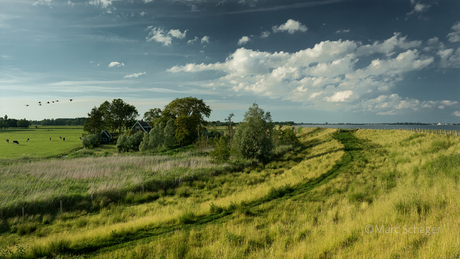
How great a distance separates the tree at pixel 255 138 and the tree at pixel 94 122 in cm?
5971

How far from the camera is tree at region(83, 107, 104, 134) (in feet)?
227

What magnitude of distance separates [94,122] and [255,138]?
63004mm

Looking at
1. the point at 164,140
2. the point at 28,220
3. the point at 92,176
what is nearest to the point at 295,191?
the point at 28,220

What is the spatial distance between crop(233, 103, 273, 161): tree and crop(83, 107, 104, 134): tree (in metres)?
59.7

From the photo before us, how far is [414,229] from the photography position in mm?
6547

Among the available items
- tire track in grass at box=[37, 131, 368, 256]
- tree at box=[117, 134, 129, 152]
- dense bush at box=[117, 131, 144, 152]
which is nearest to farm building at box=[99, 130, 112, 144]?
dense bush at box=[117, 131, 144, 152]

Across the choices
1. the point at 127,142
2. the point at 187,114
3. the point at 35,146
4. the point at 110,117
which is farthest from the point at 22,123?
the point at 187,114

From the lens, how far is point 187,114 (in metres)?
64.6

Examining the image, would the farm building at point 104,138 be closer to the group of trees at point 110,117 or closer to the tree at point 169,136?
the group of trees at point 110,117

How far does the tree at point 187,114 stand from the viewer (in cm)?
5509

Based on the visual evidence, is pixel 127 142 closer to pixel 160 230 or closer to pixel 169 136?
pixel 169 136

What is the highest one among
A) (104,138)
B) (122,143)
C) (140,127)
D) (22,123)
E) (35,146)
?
(22,123)

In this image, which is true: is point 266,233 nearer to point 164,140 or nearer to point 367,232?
point 367,232

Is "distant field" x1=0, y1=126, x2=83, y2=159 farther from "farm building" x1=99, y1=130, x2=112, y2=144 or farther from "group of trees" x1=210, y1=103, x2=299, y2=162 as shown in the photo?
"group of trees" x1=210, y1=103, x2=299, y2=162
